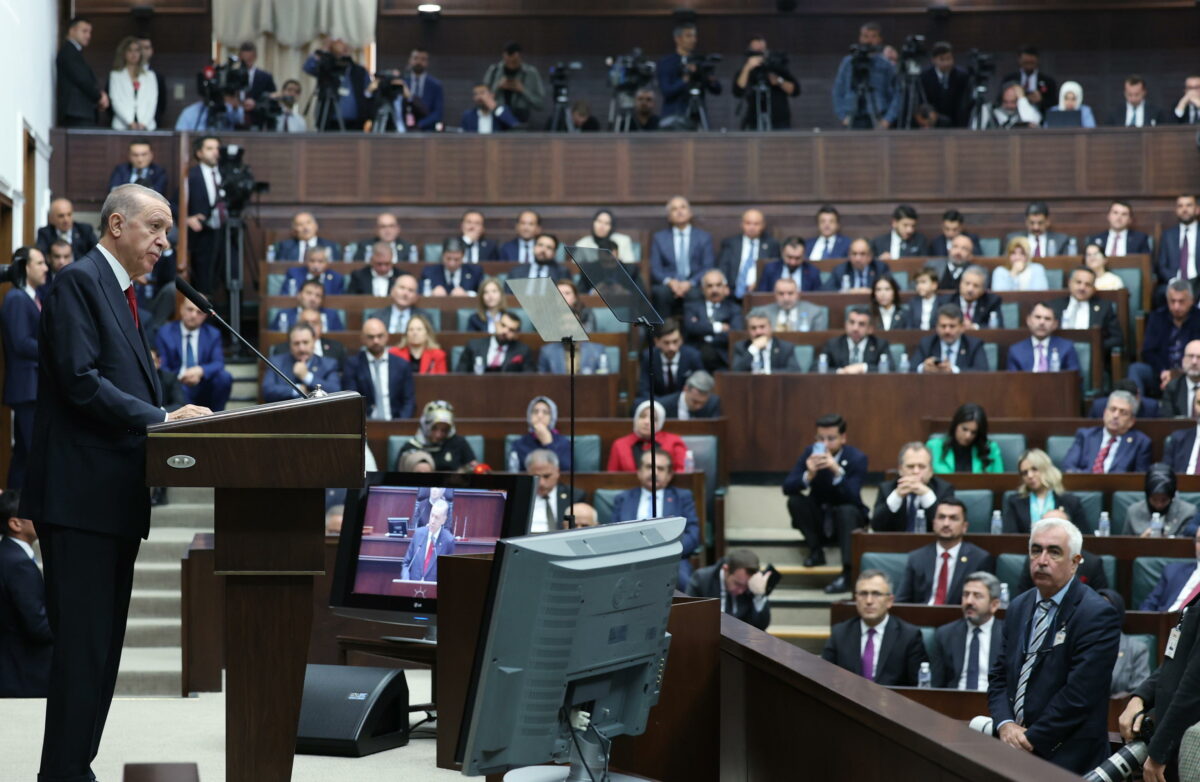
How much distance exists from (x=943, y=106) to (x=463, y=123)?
376cm

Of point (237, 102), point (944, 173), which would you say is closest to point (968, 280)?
point (944, 173)

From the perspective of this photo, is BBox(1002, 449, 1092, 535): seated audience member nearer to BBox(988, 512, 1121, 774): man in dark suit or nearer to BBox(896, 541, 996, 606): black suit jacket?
BBox(896, 541, 996, 606): black suit jacket

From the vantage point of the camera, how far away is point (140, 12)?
1390cm

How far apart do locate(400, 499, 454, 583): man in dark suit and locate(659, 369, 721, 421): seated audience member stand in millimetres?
3909

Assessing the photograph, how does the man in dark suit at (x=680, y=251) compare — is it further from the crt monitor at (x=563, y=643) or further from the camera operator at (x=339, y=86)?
the crt monitor at (x=563, y=643)

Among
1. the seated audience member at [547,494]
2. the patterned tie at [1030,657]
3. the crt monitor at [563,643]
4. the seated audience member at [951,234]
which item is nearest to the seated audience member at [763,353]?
the seated audience member at [547,494]

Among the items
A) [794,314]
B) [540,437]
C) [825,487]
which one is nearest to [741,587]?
[825,487]

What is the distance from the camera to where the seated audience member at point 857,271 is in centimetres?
996

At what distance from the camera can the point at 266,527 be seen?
2.78m

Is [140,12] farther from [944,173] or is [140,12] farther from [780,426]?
[780,426]

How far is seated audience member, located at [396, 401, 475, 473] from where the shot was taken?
7289 mm

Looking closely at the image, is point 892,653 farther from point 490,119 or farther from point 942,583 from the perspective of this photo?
point 490,119

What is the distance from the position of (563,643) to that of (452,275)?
795 cm

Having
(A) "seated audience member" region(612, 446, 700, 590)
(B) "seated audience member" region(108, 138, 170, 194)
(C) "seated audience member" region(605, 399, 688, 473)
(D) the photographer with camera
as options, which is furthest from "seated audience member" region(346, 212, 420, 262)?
(A) "seated audience member" region(612, 446, 700, 590)
